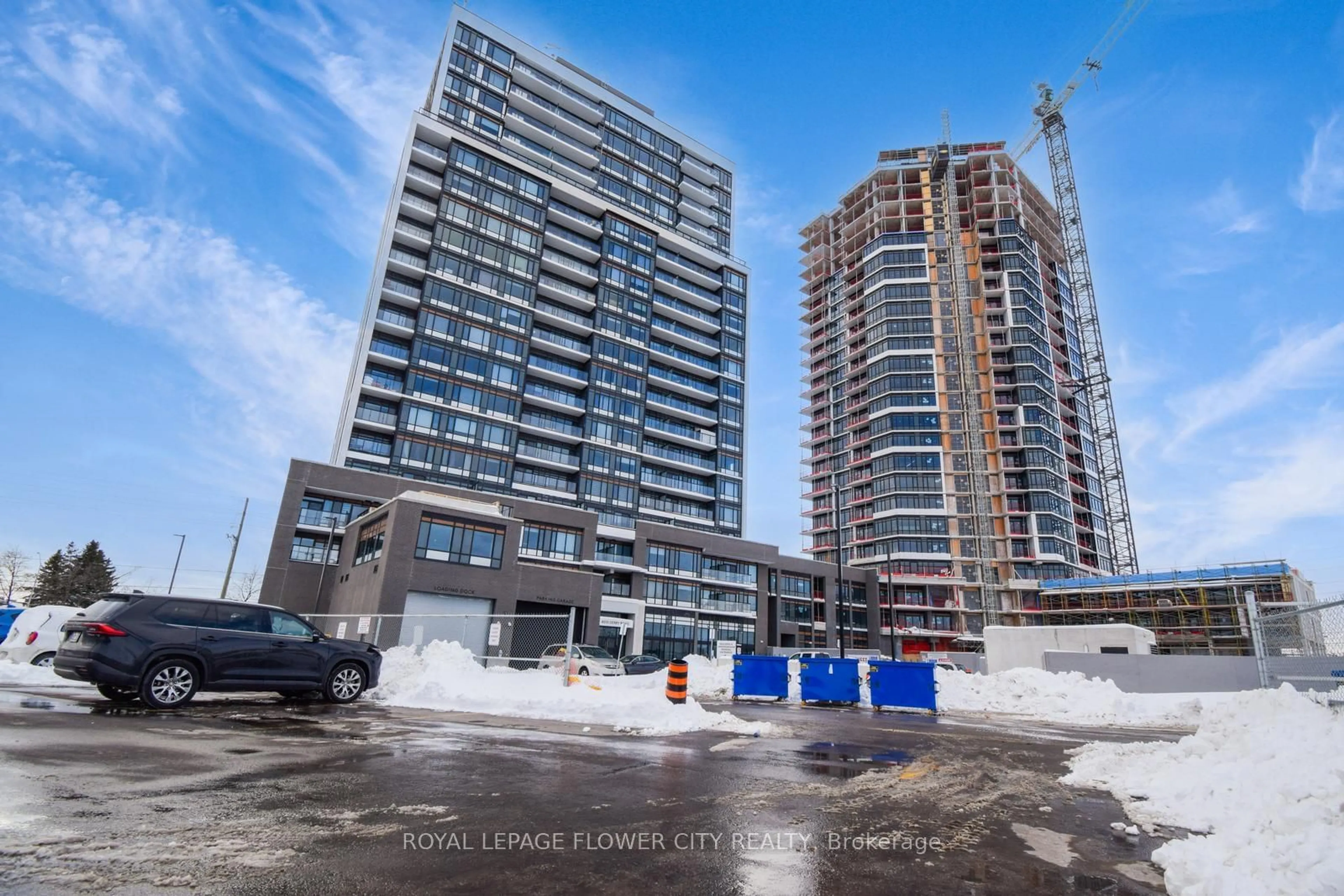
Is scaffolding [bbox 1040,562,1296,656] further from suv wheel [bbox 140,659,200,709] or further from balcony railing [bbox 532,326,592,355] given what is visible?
suv wheel [bbox 140,659,200,709]

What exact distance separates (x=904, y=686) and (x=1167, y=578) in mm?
70706

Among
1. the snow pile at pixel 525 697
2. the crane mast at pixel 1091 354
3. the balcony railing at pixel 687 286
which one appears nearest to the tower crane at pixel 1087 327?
the crane mast at pixel 1091 354

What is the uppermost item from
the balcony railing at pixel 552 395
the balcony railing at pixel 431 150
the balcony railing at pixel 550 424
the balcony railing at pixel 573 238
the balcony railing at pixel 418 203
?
the balcony railing at pixel 431 150

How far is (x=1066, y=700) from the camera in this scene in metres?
19.4

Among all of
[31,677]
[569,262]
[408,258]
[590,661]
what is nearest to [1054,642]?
[590,661]

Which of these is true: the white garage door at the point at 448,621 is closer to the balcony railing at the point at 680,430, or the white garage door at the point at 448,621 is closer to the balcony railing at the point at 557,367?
the balcony railing at the point at 557,367

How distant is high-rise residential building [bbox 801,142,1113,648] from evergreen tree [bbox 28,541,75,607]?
278 feet

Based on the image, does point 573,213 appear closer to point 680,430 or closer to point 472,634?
point 680,430

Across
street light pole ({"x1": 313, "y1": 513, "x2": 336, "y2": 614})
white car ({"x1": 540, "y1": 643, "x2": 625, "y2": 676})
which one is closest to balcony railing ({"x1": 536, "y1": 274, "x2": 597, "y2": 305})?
street light pole ({"x1": 313, "y1": 513, "x2": 336, "y2": 614})

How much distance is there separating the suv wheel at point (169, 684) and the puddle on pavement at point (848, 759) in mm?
9466

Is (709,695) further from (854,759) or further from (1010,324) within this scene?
(1010,324)

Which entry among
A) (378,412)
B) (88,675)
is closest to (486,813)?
(88,675)

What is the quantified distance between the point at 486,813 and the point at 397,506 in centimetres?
2990

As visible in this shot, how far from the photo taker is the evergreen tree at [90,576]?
217 ft
